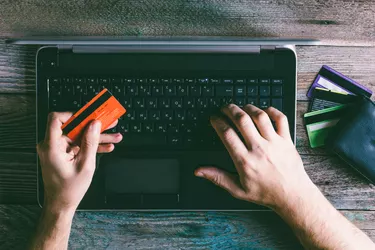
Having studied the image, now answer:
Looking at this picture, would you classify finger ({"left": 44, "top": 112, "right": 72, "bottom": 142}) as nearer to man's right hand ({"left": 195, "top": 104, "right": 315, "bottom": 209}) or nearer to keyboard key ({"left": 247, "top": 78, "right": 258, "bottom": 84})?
man's right hand ({"left": 195, "top": 104, "right": 315, "bottom": 209})

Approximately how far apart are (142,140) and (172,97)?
114mm

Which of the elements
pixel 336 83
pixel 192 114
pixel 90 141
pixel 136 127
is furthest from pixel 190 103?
pixel 336 83

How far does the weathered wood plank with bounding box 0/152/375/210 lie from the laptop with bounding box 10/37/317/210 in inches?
4.1

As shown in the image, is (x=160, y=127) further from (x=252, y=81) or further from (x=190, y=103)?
(x=252, y=81)

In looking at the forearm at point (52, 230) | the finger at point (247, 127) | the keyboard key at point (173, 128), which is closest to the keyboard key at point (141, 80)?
the keyboard key at point (173, 128)

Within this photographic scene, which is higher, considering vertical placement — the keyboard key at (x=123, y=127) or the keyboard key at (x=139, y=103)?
the keyboard key at (x=139, y=103)

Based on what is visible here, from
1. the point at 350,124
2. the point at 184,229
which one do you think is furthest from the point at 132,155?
the point at 350,124

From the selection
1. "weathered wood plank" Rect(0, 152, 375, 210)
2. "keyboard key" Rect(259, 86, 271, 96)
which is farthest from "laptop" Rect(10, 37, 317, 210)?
"weathered wood plank" Rect(0, 152, 375, 210)

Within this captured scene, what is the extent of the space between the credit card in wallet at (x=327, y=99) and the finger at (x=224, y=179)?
0.26m

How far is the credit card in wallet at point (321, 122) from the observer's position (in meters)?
1.00

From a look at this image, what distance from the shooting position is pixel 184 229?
39.9 inches

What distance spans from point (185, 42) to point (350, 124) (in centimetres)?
41

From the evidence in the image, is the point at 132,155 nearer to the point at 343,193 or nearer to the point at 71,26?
the point at 71,26

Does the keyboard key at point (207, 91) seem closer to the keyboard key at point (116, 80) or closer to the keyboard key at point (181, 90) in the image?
the keyboard key at point (181, 90)
